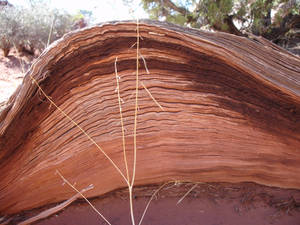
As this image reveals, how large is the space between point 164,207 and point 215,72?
1027mm

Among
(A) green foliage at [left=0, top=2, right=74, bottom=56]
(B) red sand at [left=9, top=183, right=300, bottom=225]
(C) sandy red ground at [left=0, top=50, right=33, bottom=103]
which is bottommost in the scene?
(B) red sand at [left=9, top=183, right=300, bottom=225]

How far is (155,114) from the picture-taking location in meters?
1.77

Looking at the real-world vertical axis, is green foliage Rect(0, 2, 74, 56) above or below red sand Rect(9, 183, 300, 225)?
above

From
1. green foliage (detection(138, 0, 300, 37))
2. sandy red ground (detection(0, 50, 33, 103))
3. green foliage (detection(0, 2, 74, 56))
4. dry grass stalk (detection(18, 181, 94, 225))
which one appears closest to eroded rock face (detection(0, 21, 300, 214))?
dry grass stalk (detection(18, 181, 94, 225))

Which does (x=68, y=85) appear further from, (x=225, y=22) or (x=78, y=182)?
(x=225, y=22)

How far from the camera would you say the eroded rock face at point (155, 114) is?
1.50m

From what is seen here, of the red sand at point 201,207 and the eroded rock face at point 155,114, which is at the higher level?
the eroded rock face at point 155,114

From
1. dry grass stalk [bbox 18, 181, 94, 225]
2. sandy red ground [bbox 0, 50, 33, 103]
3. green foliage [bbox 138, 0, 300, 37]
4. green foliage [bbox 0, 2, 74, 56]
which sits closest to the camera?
dry grass stalk [bbox 18, 181, 94, 225]

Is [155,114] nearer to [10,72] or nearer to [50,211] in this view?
[50,211]

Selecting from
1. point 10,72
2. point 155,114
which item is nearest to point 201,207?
point 155,114

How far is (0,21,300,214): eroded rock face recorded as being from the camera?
1.50 meters

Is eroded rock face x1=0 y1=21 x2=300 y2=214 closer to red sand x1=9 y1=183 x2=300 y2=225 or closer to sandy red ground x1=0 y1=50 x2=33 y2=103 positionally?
red sand x1=9 y1=183 x2=300 y2=225

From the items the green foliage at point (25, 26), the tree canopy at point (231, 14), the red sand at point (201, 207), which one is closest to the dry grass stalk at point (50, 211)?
the red sand at point (201, 207)

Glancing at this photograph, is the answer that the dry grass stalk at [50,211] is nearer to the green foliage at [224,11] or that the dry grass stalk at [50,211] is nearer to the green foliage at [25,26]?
the green foliage at [224,11]
